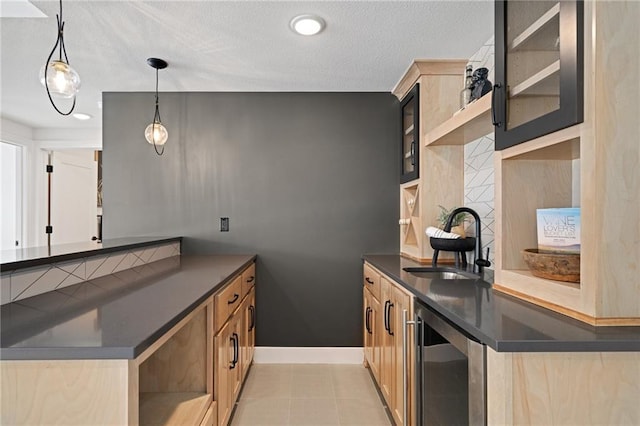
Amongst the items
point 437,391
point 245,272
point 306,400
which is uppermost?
point 245,272

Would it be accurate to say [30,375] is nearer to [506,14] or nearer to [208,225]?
[506,14]

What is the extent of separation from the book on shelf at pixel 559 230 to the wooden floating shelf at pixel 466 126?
0.64 meters

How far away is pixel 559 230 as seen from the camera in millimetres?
1234

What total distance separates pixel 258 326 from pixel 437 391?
2008mm

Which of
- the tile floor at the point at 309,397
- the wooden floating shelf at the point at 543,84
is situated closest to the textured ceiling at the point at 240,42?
the wooden floating shelf at the point at 543,84

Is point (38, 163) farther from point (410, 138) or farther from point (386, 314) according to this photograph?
point (386, 314)

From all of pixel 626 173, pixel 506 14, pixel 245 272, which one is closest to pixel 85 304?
pixel 245 272

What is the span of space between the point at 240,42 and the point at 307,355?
2490mm

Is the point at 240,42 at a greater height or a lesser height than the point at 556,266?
greater

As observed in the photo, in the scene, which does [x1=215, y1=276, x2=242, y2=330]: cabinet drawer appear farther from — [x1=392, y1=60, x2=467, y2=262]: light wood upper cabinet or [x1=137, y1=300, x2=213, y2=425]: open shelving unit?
[x1=392, y1=60, x2=467, y2=262]: light wood upper cabinet

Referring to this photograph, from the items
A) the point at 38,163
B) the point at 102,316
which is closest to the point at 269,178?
the point at 102,316

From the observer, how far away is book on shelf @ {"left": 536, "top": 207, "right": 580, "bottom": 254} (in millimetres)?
1179

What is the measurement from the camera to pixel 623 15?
3.32 ft

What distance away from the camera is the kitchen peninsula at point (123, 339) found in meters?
0.89
